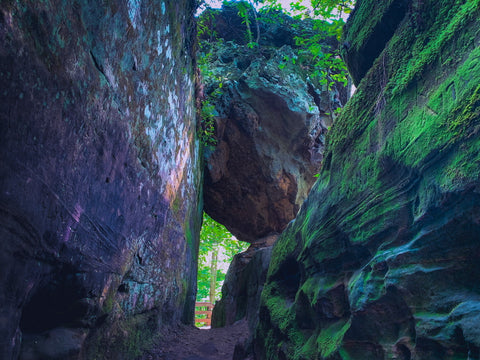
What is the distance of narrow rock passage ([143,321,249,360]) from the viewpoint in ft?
16.8

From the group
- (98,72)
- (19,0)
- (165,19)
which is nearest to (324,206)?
(98,72)

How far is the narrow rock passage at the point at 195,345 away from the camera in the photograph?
5.11 metres

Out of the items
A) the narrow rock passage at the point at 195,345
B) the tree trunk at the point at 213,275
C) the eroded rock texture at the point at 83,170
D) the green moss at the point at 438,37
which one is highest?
the tree trunk at the point at 213,275

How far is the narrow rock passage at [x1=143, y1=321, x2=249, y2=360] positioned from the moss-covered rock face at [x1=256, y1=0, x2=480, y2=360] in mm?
2220

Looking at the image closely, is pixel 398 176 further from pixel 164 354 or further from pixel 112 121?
pixel 164 354

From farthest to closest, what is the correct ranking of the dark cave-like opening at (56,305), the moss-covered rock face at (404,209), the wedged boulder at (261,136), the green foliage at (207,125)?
1. the wedged boulder at (261,136)
2. the green foliage at (207,125)
3. the dark cave-like opening at (56,305)
4. the moss-covered rock face at (404,209)

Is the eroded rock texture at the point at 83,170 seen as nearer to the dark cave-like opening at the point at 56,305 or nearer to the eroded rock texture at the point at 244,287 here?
the dark cave-like opening at the point at 56,305

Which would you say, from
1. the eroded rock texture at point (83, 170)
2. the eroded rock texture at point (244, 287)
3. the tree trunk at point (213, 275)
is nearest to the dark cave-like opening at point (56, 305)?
the eroded rock texture at point (83, 170)

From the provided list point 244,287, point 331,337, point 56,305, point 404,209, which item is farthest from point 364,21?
point 244,287

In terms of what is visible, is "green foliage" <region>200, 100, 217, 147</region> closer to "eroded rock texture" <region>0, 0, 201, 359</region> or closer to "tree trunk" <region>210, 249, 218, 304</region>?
"eroded rock texture" <region>0, 0, 201, 359</region>

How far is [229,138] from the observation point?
10891 millimetres

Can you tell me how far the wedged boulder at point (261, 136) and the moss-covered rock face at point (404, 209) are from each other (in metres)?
6.97

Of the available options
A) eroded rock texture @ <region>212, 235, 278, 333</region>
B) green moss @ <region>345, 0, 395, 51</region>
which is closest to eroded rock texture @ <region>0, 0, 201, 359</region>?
green moss @ <region>345, 0, 395, 51</region>

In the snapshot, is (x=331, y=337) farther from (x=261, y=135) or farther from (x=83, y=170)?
(x=261, y=135)
